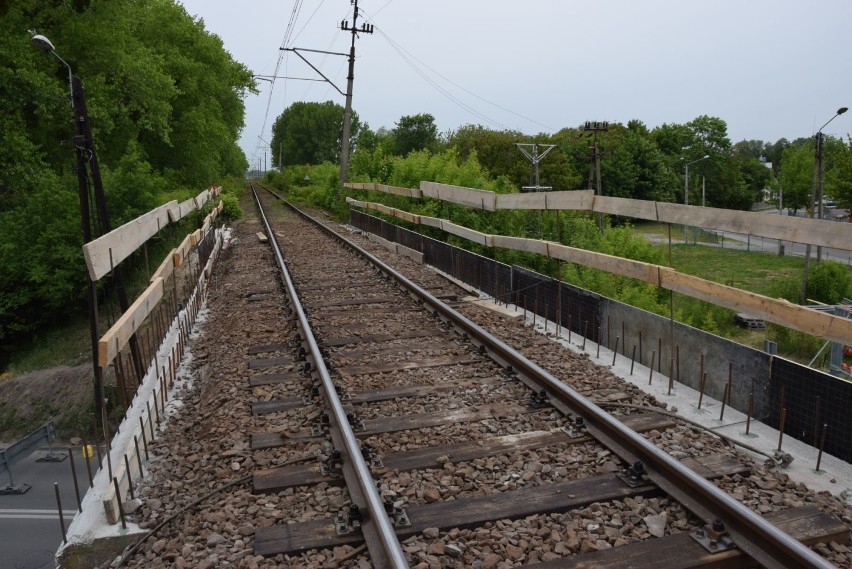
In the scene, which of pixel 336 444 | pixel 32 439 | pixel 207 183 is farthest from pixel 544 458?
pixel 207 183

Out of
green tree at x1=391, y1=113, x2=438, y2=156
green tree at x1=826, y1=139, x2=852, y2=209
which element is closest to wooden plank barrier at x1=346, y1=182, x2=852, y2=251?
green tree at x1=826, y1=139, x2=852, y2=209

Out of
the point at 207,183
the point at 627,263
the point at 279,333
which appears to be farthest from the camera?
the point at 207,183

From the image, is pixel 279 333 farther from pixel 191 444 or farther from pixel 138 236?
pixel 191 444

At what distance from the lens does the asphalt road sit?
1403 cm

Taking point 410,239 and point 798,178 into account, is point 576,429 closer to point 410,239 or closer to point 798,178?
point 410,239

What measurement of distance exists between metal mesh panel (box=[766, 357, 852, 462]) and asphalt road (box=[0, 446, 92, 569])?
12.9 metres

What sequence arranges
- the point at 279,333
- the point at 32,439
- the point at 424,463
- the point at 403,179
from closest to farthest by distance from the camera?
the point at 424,463, the point at 279,333, the point at 32,439, the point at 403,179

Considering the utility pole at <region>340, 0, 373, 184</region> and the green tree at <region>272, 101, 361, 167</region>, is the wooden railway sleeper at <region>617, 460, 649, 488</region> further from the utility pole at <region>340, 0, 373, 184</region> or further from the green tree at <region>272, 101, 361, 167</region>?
the green tree at <region>272, 101, 361, 167</region>

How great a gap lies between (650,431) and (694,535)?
1.38m

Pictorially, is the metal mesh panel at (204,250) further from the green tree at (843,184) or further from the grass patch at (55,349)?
the green tree at (843,184)

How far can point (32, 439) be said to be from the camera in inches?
544

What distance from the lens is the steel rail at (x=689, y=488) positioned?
2.93 metres

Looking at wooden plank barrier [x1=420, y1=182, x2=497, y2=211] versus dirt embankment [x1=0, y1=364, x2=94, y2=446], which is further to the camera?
dirt embankment [x1=0, y1=364, x2=94, y2=446]

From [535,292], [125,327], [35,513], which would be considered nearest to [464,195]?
[535,292]
